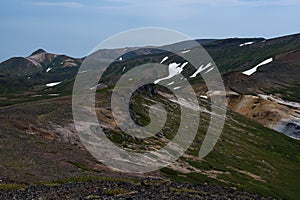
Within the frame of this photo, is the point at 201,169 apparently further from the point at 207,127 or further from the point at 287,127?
the point at 287,127

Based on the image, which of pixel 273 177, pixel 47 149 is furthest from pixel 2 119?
pixel 273 177

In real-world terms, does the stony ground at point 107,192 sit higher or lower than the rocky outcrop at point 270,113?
higher

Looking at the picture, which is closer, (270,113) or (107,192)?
(107,192)

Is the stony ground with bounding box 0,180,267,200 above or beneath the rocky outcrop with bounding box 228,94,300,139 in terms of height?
above

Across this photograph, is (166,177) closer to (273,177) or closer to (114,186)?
(114,186)

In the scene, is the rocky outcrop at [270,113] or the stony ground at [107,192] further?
the rocky outcrop at [270,113]

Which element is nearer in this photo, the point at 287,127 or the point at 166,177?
the point at 166,177

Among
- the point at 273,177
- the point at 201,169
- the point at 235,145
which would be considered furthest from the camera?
the point at 235,145

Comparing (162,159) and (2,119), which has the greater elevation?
(2,119)

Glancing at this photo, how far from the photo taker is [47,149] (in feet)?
187

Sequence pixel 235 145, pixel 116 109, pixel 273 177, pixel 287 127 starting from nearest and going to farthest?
pixel 273 177 < pixel 116 109 < pixel 235 145 < pixel 287 127

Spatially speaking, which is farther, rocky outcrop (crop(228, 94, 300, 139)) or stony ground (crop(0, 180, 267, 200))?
rocky outcrop (crop(228, 94, 300, 139))

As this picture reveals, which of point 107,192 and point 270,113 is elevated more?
point 107,192

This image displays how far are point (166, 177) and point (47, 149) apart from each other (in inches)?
648
